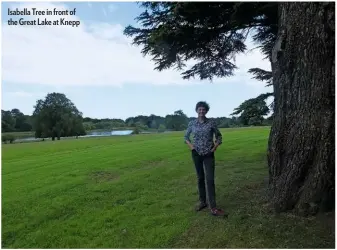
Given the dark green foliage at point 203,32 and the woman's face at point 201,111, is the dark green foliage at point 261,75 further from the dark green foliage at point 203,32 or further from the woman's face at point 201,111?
the woman's face at point 201,111

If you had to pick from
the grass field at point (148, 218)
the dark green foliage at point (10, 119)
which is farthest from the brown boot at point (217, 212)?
the dark green foliage at point (10, 119)

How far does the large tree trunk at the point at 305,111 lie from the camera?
488 centimetres

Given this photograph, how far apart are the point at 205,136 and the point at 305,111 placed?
4.88 feet

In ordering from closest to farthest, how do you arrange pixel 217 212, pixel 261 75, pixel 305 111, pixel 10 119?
pixel 305 111 < pixel 217 212 < pixel 261 75 < pixel 10 119

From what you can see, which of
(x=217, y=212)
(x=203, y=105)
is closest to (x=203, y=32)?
(x=203, y=105)

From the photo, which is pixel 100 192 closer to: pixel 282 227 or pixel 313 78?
pixel 282 227

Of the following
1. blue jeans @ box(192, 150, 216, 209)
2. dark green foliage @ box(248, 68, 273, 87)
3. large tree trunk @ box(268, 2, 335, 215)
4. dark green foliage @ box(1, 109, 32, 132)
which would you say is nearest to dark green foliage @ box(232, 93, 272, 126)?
dark green foliage @ box(248, 68, 273, 87)

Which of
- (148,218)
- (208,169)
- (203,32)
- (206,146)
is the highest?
(203,32)

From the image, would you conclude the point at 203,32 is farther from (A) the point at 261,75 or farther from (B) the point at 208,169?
(B) the point at 208,169

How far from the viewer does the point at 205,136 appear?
5.46m

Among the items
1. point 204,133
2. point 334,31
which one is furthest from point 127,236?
point 334,31

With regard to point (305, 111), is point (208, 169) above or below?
below

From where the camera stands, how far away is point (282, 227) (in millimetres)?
4766

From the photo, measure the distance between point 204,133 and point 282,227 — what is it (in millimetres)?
1729
